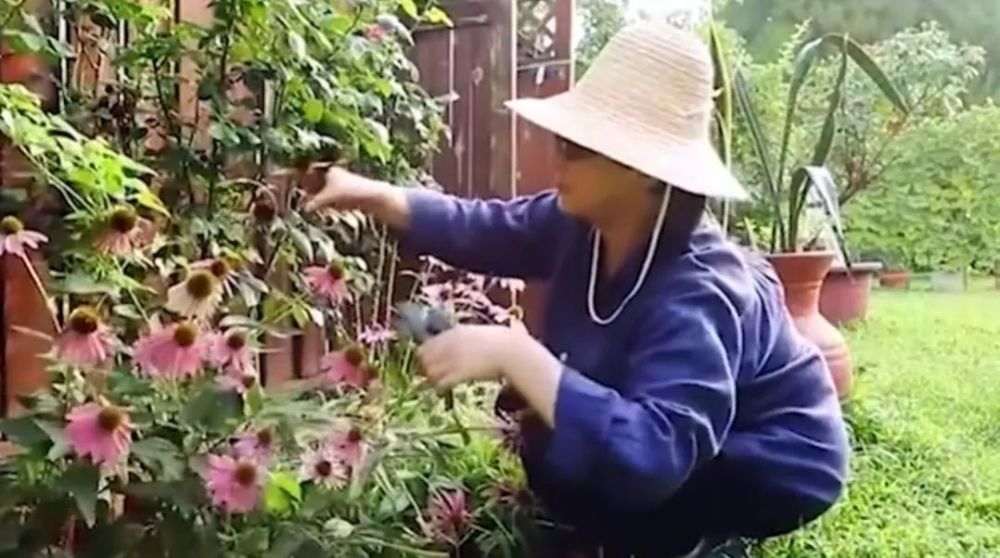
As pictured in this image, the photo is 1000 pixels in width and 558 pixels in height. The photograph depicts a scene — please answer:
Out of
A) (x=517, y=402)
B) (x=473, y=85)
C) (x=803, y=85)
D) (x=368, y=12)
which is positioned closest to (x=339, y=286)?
(x=517, y=402)

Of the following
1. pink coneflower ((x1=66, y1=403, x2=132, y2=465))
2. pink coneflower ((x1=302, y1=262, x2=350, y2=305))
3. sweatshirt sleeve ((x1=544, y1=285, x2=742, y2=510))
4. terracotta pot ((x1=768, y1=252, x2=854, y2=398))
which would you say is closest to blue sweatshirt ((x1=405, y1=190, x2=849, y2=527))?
sweatshirt sleeve ((x1=544, y1=285, x2=742, y2=510))

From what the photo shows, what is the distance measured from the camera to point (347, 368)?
1.18 meters

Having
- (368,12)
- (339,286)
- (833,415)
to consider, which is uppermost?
(368,12)

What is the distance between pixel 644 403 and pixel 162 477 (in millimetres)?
383

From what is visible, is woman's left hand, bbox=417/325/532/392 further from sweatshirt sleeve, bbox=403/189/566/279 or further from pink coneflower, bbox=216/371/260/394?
sweatshirt sleeve, bbox=403/189/566/279

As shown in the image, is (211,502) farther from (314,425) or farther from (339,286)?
(339,286)

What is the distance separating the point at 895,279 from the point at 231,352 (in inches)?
71.0

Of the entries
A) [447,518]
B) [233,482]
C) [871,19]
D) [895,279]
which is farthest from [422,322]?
[895,279]

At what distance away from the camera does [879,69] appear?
2258 mm

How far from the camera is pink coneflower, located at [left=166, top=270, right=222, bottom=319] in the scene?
3.46 ft

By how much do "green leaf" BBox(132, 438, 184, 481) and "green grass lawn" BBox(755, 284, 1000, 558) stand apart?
38.1 inches

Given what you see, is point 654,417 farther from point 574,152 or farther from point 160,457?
point 160,457

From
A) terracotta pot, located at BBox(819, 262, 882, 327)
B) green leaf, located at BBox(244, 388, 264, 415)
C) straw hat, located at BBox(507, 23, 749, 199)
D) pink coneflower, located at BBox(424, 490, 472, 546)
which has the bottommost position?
terracotta pot, located at BBox(819, 262, 882, 327)

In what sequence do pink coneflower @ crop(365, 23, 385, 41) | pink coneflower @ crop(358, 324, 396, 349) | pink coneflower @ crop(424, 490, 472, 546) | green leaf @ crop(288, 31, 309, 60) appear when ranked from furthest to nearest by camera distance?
pink coneflower @ crop(365, 23, 385, 41) → pink coneflower @ crop(358, 324, 396, 349) → green leaf @ crop(288, 31, 309, 60) → pink coneflower @ crop(424, 490, 472, 546)
